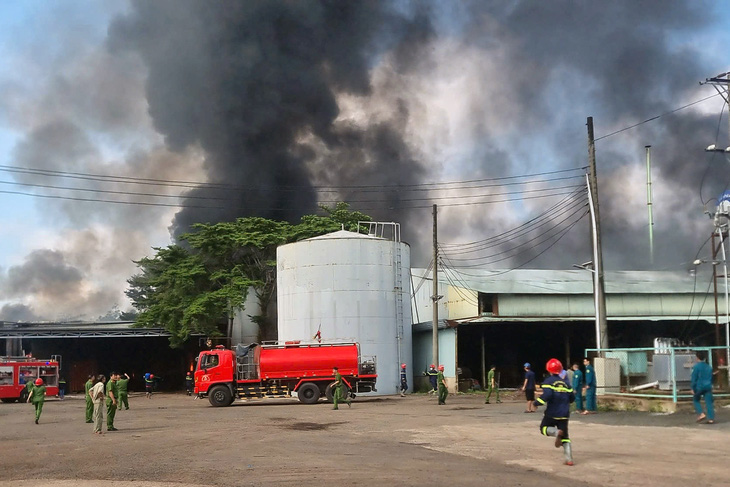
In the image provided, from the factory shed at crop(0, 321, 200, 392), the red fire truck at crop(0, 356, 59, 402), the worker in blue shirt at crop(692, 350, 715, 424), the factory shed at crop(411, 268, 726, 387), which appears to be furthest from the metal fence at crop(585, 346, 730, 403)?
the factory shed at crop(0, 321, 200, 392)

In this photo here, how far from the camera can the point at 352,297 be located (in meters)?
43.8

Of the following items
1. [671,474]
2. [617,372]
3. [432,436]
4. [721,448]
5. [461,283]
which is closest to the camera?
[671,474]

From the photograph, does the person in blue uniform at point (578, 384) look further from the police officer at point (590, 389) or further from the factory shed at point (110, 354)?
the factory shed at point (110, 354)

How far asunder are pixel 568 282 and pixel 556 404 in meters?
40.9

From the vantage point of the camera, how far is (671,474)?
11.6 meters

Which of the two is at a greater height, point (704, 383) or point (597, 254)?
point (597, 254)

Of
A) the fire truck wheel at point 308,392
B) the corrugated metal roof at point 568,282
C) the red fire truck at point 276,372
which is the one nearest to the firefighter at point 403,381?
the red fire truck at point 276,372

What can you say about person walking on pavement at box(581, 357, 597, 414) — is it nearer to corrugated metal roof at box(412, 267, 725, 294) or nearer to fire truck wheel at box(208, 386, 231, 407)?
fire truck wheel at box(208, 386, 231, 407)

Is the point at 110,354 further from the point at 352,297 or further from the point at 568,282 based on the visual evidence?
the point at 568,282

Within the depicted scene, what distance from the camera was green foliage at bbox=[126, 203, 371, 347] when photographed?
51594 mm

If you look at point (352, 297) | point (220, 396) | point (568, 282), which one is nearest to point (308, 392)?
point (220, 396)

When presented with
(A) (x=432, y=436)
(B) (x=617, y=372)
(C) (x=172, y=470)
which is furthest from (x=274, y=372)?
(C) (x=172, y=470)

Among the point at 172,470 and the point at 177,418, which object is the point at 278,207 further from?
the point at 172,470

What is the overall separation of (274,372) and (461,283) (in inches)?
726
